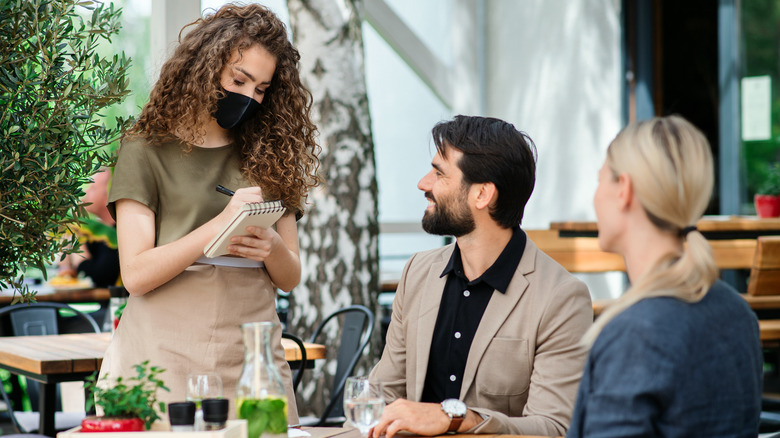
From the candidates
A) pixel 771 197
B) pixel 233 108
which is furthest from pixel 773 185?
pixel 233 108

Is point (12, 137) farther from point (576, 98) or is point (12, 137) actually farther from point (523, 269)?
point (576, 98)

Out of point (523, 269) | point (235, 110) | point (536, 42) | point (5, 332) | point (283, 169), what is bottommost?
point (5, 332)

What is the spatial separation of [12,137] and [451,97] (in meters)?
6.74

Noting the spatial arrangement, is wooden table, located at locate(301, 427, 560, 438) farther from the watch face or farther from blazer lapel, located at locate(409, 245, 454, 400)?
blazer lapel, located at locate(409, 245, 454, 400)

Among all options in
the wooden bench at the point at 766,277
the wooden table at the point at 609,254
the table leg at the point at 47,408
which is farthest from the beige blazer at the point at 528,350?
the wooden table at the point at 609,254

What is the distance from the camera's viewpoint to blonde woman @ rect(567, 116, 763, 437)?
55.8 inches

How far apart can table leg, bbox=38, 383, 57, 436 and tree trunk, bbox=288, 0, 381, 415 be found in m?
1.42

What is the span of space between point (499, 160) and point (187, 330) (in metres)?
0.95

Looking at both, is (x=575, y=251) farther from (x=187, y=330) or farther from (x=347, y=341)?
(x=187, y=330)

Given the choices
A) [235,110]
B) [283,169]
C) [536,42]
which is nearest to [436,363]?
[283,169]

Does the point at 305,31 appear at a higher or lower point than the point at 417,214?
higher

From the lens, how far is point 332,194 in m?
4.45

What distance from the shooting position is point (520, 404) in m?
2.27

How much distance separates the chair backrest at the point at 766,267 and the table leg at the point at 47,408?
11.9ft
